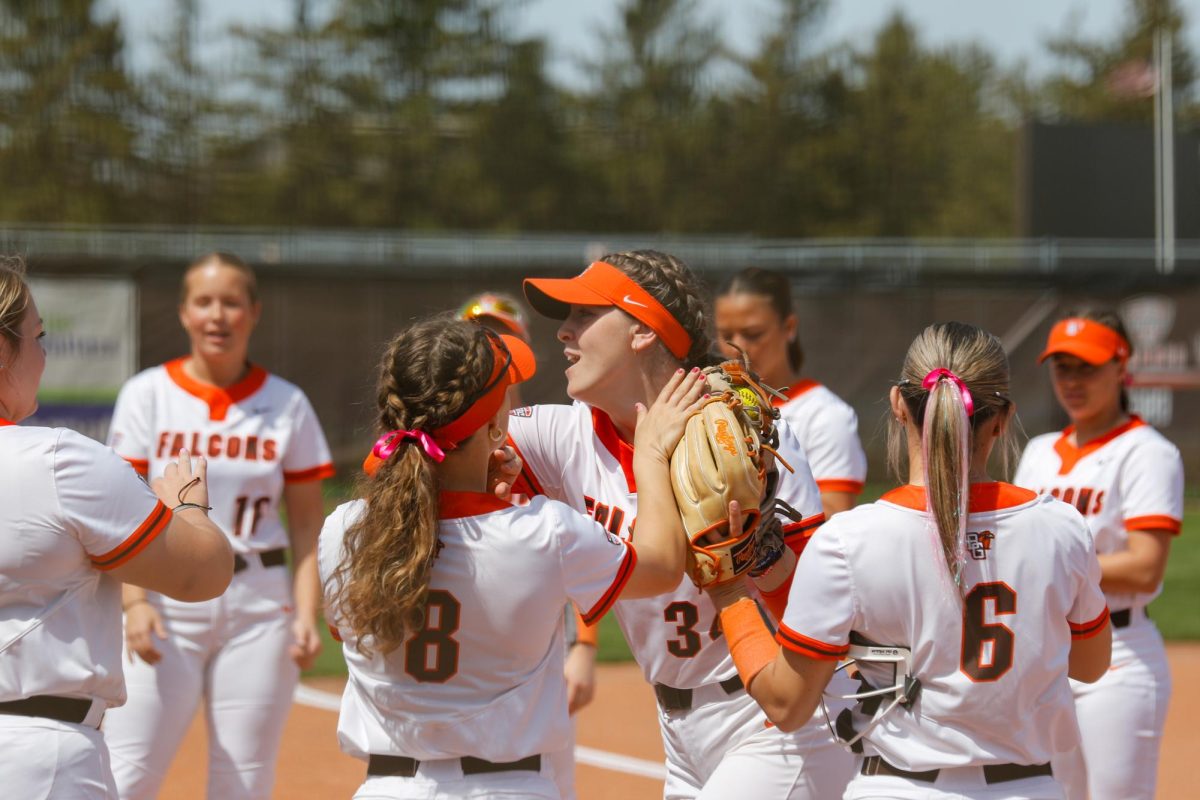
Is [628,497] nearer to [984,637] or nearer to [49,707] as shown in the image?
[984,637]

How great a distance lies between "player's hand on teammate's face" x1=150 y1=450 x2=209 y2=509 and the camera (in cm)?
295

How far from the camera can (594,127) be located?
3838cm

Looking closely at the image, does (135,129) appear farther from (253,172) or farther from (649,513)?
(649,513)

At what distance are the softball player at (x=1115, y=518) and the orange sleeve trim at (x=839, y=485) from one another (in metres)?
0.67

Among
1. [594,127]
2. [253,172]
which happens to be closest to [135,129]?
[253,172]

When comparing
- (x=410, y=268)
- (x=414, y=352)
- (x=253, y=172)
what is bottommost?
(x=414, y=352)

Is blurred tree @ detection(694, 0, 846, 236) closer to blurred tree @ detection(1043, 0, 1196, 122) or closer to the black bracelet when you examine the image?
blurred tree @ detection(1043, 0, 1196, 122)

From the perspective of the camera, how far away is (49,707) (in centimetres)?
274

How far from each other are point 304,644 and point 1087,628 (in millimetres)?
2700

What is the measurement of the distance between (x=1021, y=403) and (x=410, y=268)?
20.1ft

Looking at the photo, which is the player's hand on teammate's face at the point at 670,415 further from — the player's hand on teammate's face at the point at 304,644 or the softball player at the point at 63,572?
the player's hand on teammate's face at the point at 304,644

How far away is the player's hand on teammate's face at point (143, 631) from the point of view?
440cm

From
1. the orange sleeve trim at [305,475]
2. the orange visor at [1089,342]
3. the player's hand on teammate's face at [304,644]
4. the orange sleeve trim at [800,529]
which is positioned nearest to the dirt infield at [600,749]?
the player's hand on teammate's face at [304,644]

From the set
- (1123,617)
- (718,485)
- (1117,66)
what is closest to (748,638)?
(718,485)
